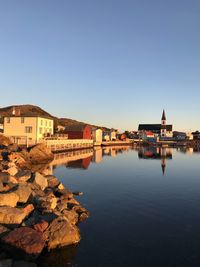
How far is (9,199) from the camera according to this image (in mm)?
17172

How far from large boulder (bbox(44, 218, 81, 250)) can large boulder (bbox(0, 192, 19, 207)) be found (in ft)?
12.0

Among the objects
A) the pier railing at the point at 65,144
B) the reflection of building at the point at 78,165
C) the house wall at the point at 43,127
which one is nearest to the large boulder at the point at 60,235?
the reflection of building at the point at 78,165

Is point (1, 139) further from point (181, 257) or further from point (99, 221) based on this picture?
point (181, 257)

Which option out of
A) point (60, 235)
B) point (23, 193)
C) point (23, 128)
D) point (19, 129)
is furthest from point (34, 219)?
point (19, 129)

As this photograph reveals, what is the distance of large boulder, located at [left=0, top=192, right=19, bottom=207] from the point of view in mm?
16828

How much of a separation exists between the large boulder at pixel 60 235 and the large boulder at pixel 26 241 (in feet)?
2.97

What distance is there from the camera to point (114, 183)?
33.7 metres

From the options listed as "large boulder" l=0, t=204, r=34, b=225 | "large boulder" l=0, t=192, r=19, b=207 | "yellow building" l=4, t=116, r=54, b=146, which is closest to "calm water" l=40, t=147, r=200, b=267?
"large boulder" l=0, t=204, r=34, b=225

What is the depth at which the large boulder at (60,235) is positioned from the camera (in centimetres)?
1437

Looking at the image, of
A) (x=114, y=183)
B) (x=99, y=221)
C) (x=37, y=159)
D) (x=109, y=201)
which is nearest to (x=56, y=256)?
(x=99, y=221)

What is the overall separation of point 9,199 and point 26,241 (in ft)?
15.5

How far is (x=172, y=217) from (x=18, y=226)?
11333 millimetres

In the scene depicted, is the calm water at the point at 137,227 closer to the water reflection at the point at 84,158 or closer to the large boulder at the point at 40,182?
the large boulder at the point at 40,182

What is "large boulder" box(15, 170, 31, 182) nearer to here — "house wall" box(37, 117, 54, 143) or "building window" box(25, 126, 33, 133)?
"house wall" box(37, 117, 54, 143)
